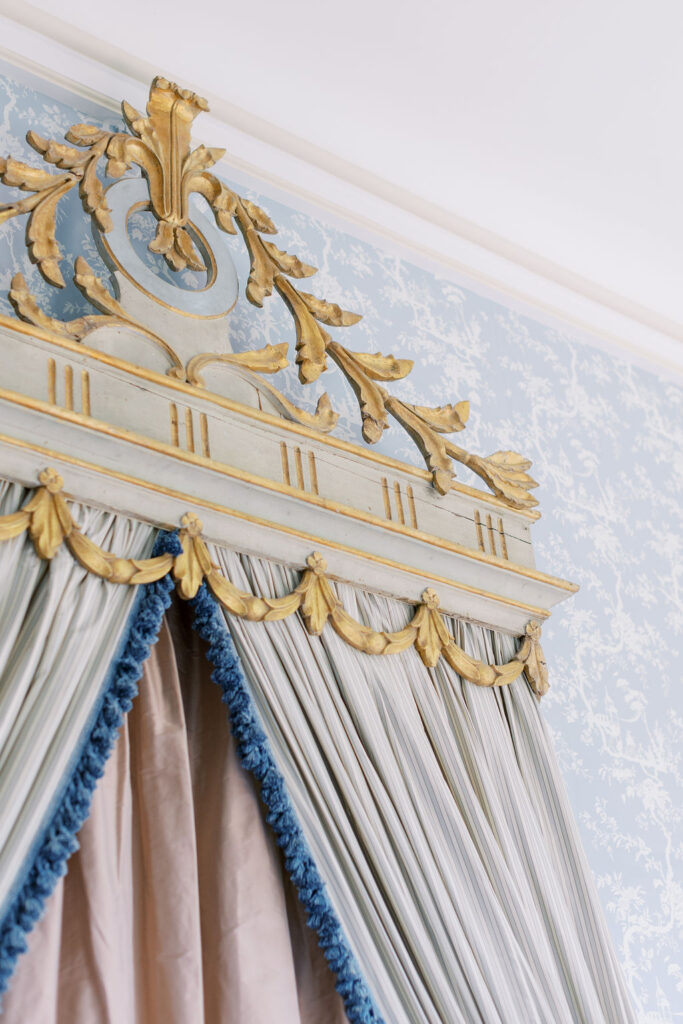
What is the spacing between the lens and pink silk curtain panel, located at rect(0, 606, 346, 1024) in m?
1.29

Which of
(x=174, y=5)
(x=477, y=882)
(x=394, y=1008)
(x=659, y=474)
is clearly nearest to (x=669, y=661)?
(x=659, y=474)

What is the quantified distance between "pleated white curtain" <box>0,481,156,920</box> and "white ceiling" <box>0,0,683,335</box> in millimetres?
1140

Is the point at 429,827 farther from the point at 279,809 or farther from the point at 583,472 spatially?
the point at 583,472

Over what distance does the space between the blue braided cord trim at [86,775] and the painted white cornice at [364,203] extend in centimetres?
104

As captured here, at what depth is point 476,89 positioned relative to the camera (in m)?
2.40

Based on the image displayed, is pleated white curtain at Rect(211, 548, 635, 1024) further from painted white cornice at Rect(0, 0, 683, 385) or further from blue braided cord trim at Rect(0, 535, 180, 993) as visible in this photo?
painted white cornice at Rect(0, 0, 683, 385)

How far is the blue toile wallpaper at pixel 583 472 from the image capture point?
2037mm

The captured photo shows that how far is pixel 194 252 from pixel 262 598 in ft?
2.07

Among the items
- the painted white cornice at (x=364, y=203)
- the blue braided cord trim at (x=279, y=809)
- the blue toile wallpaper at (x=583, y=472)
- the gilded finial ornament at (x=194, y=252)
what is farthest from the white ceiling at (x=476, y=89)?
the blue braided cord trim at (x=279, y=809)

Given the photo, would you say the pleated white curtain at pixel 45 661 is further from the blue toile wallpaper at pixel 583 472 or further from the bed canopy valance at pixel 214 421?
the blue toile wallpaper at pixel 583 472

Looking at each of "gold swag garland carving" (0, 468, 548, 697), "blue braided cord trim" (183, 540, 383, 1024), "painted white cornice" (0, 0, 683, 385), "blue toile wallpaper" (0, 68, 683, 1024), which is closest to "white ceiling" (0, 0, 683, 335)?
"painted white cornice" (0, 0, 683, 385)

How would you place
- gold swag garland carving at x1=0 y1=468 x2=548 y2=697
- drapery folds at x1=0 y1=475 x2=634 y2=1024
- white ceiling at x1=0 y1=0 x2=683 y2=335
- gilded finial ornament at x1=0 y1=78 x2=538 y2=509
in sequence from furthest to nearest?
white ceiling at x1=0 y1=0 x2=683 y2=335
gilded finial ornament at x1=0 y1=78 x2=538 y2=509
gold swag garland carving at x1=0 y1=468 x2=548 y2=697
drapery folds at x1=0 y1=475 x2=634 y2=1024

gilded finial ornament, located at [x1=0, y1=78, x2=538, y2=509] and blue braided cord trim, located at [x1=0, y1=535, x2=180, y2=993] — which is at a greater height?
gilded finial ornament, located at [x1=0, y1=78, x2=538, y2=509]

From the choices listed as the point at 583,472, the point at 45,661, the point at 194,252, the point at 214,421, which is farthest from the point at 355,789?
the point at 583,472
